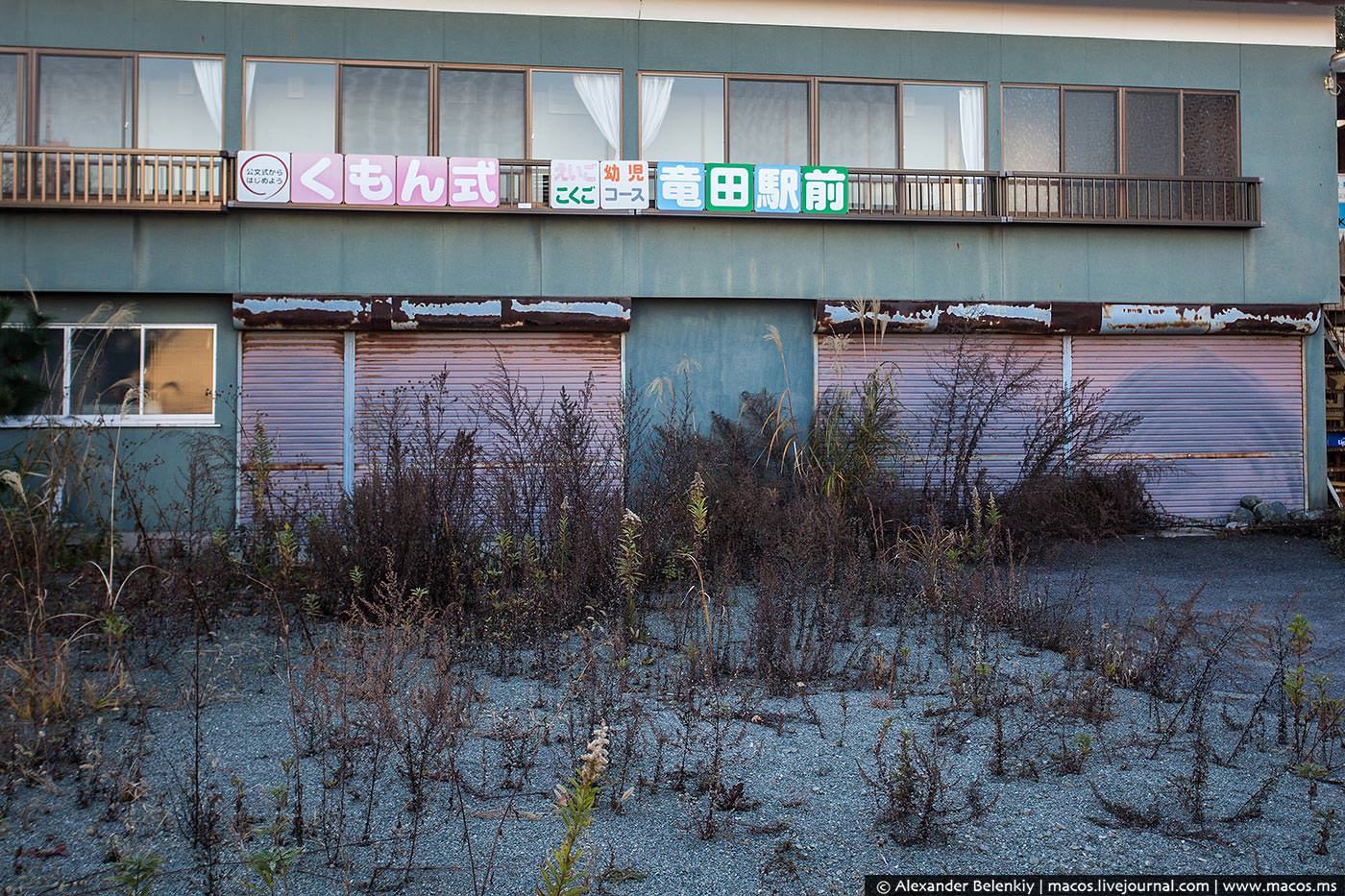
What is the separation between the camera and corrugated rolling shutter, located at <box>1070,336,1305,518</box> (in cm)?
1430

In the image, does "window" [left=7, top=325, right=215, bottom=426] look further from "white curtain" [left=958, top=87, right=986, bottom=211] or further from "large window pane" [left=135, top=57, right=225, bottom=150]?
"white curtain" [left=958, top=87, right=986, bottom=211]

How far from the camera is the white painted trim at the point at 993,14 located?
529 inches

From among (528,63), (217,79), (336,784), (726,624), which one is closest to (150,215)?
(217,79)

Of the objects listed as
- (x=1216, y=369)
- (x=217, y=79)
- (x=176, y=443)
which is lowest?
(x=176, y=443)

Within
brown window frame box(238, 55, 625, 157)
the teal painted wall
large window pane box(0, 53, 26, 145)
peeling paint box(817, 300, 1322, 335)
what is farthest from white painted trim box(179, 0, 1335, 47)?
the teal painted wall

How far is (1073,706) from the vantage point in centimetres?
537

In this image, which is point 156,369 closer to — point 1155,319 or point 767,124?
point 767,124

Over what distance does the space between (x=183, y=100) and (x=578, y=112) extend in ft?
15.9

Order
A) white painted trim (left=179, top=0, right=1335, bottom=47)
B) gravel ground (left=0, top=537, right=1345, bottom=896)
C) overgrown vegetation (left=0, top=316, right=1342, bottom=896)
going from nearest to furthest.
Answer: gravel ground (left=0, top=537, right=1345, bottom=896)
overgrown vegetation (left=0, top=316, right=1342, bottom=896)
white painted trim (left=179, top=0, right=1335, bottom=47)

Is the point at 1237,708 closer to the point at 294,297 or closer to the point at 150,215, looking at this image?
the point at 294,297

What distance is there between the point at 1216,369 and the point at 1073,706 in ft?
35.9

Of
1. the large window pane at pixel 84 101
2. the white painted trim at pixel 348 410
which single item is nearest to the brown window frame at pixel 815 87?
the white painted trim at pixel 348 410

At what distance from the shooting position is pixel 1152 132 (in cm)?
1433

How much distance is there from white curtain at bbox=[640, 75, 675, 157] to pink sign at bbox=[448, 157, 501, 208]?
1950 mm
